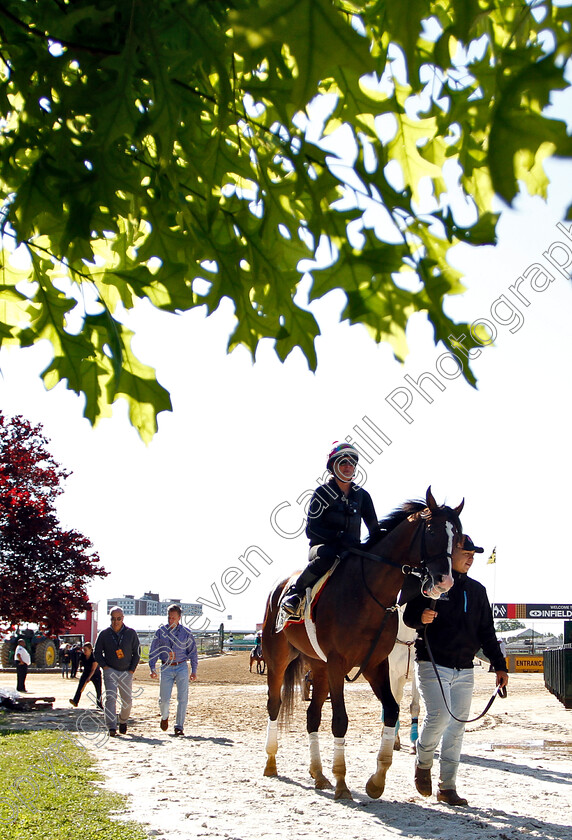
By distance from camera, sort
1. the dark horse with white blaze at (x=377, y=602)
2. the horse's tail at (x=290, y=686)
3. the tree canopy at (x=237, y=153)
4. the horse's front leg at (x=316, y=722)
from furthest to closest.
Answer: the horse's tail at (x=290, y=686), the horse's front leg at (x=316, y=722), the dark horse with white blaze at (x=377, y=602), the tree canopy at (x=237, y=153)

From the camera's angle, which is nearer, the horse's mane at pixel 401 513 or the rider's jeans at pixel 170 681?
Result: the horse's mane at pixel 401 513

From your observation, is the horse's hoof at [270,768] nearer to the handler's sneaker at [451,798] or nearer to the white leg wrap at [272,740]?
the white leg wrap at [272,740]

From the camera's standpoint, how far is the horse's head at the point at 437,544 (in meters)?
6.64

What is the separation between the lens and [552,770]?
28.4 ft

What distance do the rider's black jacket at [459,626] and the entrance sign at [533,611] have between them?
3478 cm

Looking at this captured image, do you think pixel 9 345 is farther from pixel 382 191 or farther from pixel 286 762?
pixel 286 762

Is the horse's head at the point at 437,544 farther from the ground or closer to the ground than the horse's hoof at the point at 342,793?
farther from the ground

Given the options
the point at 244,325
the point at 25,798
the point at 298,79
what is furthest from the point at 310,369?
the point at 25,798

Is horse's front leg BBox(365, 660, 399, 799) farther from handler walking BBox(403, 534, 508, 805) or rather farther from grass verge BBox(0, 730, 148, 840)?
grass verge BBox(0, 730, 148, 840)

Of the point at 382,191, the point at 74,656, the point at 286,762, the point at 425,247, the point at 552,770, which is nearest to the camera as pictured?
the point at 382,191

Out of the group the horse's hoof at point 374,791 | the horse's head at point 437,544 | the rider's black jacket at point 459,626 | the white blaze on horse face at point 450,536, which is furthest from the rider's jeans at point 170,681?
the white blaze on horse face at point 450,536

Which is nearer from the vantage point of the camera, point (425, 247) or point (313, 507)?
point (425, 247)

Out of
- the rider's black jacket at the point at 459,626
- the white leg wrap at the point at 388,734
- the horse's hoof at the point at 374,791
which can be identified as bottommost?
the horse's hoof at the point at 374,791

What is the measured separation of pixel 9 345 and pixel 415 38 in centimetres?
288
